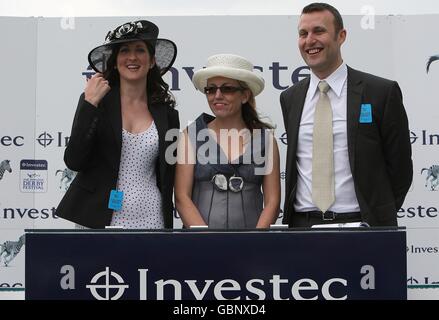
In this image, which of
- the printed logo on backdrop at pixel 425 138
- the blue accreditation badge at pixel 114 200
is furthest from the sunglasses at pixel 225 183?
the printed logo on backdrop at pixel 425 138

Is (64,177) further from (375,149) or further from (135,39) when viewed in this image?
(375,149)

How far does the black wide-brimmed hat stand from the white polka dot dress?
1.35 ft

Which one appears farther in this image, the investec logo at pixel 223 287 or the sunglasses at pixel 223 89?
the sunglasses at pixel 223 89

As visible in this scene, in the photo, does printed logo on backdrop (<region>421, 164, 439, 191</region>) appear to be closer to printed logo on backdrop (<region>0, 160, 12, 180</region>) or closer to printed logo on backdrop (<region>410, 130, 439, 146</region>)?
printed logo on backdrop (<region>410, 130, 439, 146</region>)

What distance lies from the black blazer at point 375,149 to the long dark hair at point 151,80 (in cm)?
57

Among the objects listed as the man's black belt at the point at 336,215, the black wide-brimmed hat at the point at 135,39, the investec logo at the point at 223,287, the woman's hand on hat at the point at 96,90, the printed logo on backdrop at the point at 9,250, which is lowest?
the printed logo on backdrop at the point at 9,250

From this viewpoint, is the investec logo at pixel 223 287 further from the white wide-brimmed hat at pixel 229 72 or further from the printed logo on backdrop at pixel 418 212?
the printed logo on backdrop at pixel 418 212

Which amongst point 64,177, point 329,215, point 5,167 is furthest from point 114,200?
point 5,167

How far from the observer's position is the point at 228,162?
11.7ft

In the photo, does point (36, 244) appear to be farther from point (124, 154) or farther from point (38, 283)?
point (124, 154)

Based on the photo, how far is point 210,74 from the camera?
144 inches

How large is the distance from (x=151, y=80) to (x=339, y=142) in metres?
0.91

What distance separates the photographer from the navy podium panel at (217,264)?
2713 millimetres
